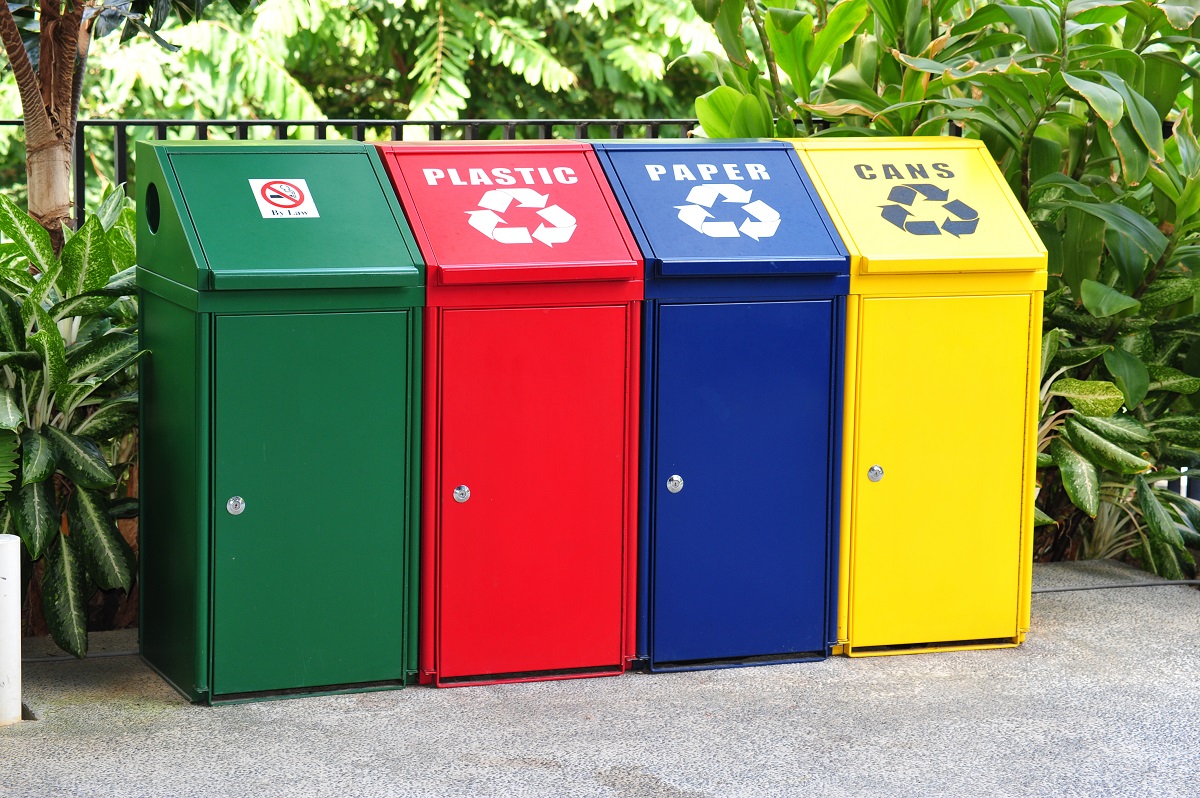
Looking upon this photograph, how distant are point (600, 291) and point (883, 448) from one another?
92 centimetres

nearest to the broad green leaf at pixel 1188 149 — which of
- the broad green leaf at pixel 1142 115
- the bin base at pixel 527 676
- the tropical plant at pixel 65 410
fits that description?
the broad green leaf at pixel 1142 115

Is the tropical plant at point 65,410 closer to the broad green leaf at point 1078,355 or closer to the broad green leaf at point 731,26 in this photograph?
the broad green leaf at point 731,26

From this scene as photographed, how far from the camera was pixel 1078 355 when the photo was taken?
4773mm

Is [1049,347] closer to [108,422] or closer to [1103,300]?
[1103,300]

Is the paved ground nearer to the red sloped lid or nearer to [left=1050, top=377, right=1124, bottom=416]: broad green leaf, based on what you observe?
[left=1050, top=377, right=1124, bottom=416]: broad green leaf

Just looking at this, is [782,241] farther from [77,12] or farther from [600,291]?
[77,12]

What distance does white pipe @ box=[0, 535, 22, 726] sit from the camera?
11.6 ft

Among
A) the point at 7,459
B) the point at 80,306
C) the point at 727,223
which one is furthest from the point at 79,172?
the point at 727,223

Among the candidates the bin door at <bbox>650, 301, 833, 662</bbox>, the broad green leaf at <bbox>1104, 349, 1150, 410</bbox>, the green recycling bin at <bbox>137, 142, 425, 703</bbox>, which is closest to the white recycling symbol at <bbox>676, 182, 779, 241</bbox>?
the bin door at <bbox>650, 301, 833, 662</bbox>

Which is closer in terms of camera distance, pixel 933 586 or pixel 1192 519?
pixel 933 586

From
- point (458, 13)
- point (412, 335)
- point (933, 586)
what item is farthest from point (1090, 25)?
point (458, 13)

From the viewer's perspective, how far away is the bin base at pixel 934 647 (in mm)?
4152

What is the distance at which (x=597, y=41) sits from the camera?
12.4m

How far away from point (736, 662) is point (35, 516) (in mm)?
1903
